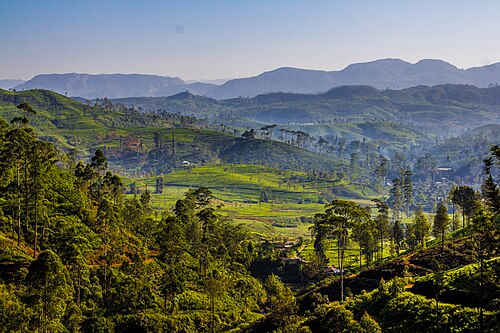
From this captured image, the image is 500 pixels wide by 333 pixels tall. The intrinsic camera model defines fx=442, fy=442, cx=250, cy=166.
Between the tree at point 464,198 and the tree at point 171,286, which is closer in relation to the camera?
the tree at point 171,286

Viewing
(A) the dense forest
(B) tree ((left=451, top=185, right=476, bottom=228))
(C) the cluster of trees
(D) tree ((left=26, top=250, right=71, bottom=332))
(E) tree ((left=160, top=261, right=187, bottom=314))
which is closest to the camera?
(D) tree ((left=26, top=250, right=71, bottom=332))

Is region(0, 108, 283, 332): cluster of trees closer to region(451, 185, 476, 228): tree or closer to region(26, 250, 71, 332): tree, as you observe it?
region(26, 250, 71, 332): tree

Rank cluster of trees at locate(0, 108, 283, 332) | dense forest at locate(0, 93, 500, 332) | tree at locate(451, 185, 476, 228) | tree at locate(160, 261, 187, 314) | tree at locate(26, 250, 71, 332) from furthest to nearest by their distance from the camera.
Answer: tree at locate(451, 185, 476, 228)
tree at locate(160, 261, 187, 314)
cluster of trees at locate(0, 108, 283, 332)
dense forest at locate(0, 93, 500, 332)
tree at locate(26, 250, 71, 332)

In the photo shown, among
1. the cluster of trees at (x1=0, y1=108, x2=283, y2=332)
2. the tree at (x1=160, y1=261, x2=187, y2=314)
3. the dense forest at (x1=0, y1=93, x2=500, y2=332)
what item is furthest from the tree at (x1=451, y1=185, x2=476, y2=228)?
the tree at (x1=160, y1=261, x2=187, y2=314)

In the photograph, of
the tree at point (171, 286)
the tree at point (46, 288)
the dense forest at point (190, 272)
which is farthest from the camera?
the tree at point (171, 286)

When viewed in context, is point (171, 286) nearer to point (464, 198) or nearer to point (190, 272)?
point (190, 272)

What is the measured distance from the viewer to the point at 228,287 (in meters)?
73.9

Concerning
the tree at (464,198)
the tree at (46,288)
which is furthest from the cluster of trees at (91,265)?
the tree at (464,198)

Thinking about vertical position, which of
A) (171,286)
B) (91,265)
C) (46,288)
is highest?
(46,288)

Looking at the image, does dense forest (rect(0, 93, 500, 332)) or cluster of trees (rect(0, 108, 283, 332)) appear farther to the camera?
cluster of trees (rect(0, 108, 283, 332))

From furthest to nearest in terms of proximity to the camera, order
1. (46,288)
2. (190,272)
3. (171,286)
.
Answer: (190,272) → (171,286) → (46,288)

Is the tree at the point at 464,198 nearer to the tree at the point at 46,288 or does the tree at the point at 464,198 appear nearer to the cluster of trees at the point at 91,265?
the cluster of trees at the point at 91,265

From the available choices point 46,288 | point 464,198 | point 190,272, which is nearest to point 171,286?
point 190,272

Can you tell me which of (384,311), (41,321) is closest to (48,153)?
(41,321)
